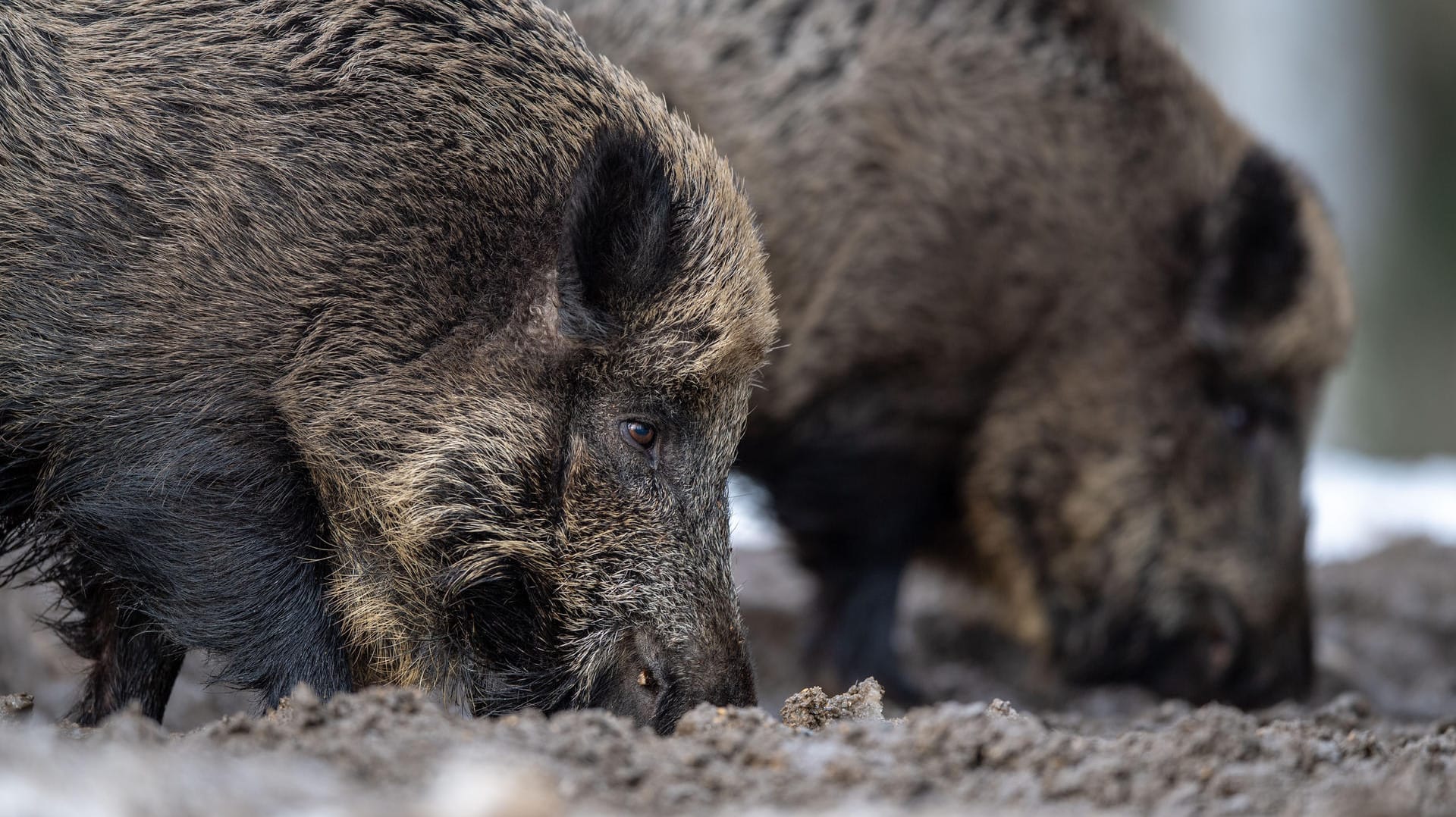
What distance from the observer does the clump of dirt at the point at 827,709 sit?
2895 millimetres

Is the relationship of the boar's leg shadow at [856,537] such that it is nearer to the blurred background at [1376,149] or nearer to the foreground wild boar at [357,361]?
the foreground wild boar at [357,361]

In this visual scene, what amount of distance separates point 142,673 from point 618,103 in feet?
5.61

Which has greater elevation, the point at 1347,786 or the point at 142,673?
the point at 1347,786

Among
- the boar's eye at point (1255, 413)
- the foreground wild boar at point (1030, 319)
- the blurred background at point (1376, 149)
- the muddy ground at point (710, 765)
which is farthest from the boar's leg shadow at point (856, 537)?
the blurred background at point (1376, 149)

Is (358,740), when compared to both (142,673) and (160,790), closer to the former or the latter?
(160,790)

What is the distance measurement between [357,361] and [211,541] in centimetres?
47

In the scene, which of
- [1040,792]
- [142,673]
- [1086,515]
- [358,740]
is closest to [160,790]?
[358,740]

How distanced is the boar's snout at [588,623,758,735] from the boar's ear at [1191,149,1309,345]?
335 cm

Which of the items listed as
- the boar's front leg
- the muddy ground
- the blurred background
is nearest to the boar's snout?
the muddy ground

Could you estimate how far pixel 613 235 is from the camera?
3.09 m

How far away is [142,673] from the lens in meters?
3.28

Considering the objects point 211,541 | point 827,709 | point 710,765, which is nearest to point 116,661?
point 211,541

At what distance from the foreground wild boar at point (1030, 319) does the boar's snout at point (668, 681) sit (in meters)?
2.23

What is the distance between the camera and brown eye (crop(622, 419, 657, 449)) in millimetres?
3109
